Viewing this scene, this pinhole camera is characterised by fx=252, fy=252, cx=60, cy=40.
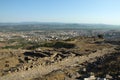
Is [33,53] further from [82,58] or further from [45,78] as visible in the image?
[45,78]

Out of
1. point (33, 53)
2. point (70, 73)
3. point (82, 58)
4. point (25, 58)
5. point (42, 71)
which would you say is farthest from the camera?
point (33, 53)

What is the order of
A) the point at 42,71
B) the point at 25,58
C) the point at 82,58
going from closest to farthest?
the point at 42,71
the point at 82,58
the point at 25,58

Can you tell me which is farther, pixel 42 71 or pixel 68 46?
pixel 68 46

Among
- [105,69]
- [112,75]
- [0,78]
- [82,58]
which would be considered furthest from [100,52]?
[0,78]

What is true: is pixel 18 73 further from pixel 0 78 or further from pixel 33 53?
pixel 33 53

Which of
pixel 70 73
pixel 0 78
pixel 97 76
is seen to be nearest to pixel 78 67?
pixel 70 73

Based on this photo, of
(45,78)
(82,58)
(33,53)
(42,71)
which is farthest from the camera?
(33,53)

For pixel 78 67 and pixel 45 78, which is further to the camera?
pixel 78 67

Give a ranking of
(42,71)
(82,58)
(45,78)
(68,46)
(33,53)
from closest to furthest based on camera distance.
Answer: (45,78)
(42,71)
(82,58)
(33,53)
(68,46)
